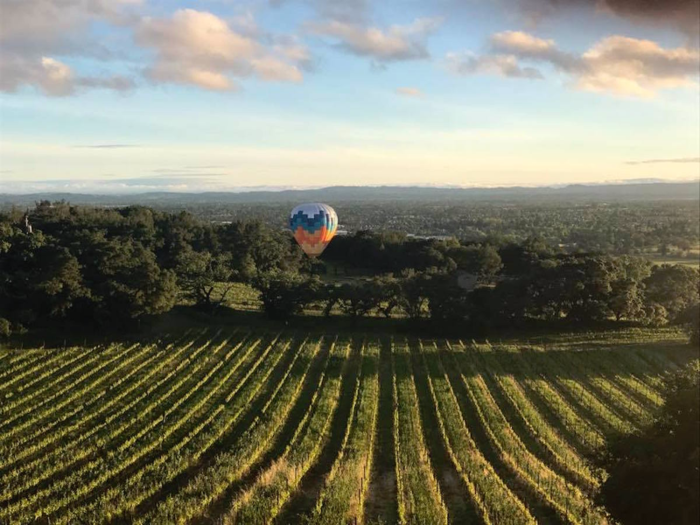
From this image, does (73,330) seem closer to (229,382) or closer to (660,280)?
(229,382)

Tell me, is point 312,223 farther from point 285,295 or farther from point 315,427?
point 315,427

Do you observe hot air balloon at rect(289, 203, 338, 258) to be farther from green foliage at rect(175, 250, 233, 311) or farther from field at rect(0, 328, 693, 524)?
field at rect(0, 328, 693, 524)

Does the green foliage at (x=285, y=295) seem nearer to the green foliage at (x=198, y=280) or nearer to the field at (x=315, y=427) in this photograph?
the green foliage at (x=198, y=280)

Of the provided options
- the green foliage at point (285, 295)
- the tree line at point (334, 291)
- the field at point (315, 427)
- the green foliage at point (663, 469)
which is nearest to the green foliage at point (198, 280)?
the tree line at point (334, 291)

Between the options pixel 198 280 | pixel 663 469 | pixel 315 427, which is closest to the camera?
pixel 663 469

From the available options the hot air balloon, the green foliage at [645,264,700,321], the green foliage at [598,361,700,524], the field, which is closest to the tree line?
the green foliage at [645,264,700,321]

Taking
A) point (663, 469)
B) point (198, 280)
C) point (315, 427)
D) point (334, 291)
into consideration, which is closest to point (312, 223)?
point (334, 291)
